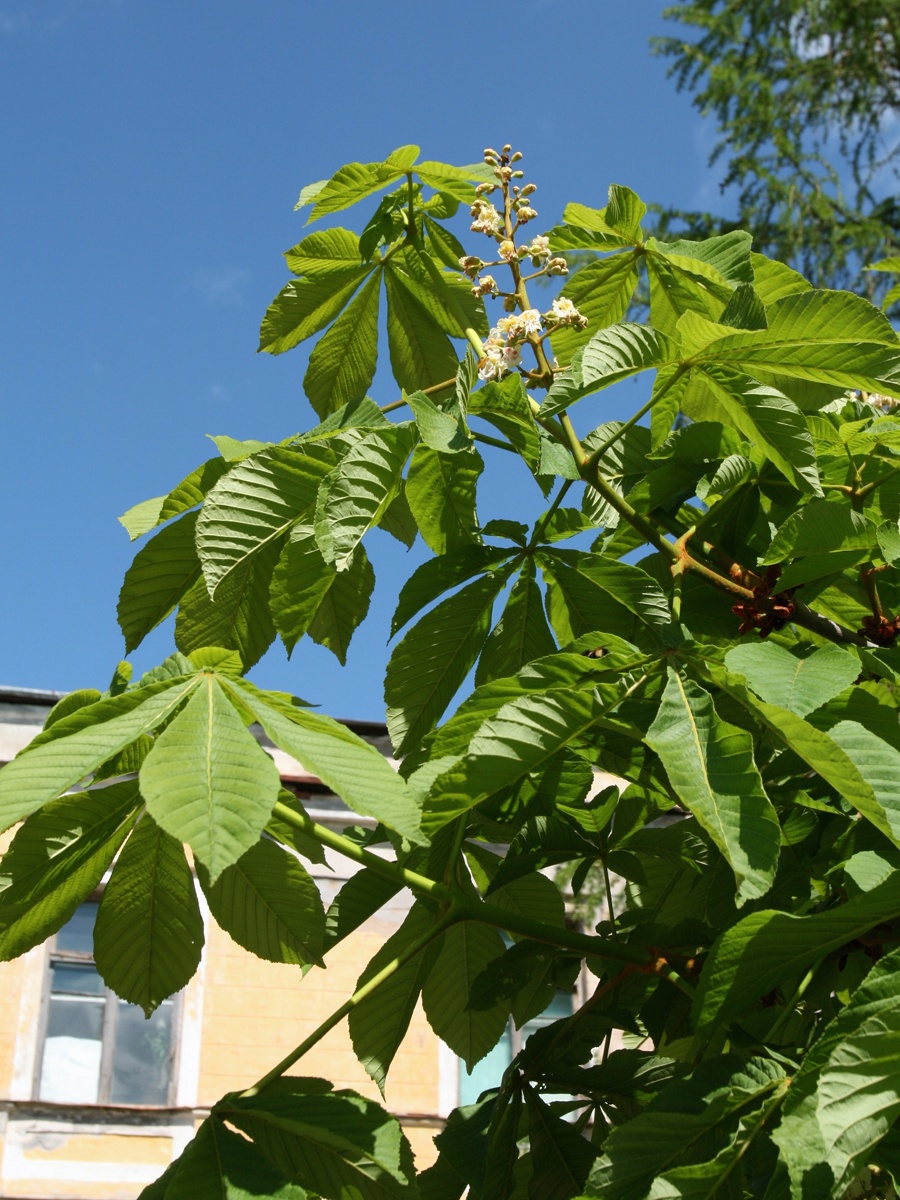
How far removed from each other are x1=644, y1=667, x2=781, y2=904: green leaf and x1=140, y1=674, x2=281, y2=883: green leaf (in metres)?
0.29

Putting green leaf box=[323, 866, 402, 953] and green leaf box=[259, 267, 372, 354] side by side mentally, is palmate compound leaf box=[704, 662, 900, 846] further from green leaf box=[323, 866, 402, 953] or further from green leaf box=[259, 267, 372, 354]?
green leaf box=[259, 267, 372, 354]

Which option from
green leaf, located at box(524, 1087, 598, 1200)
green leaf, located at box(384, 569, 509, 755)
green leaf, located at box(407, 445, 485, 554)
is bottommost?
green leaf, located at box(524, 1087, 598, 1200)

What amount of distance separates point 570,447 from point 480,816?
38 centimetres

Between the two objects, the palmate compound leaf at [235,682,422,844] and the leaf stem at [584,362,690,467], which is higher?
the leaf stem at [584,362,690,467]

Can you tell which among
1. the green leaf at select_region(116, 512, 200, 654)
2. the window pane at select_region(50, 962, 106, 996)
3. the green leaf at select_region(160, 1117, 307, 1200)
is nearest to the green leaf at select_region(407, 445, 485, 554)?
the green leaf at select_region(116, 512, 200, 654)

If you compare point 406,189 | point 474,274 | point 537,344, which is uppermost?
point 406,189

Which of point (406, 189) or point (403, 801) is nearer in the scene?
point (403, 801)

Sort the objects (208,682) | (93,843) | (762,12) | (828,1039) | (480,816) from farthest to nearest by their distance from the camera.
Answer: (762,12) < (480,816) < (93,843) < (208,682) < (828,1039)

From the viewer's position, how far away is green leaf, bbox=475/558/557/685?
1.28 m

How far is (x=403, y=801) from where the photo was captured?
0.89 metres

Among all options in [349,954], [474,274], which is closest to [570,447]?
[474,274]

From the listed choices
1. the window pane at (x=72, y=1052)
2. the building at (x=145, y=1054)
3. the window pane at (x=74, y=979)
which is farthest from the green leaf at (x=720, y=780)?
the window pane at (x=74, y=979)

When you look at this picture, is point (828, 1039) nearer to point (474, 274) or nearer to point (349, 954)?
point (474, 274)

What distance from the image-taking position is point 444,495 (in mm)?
1234
